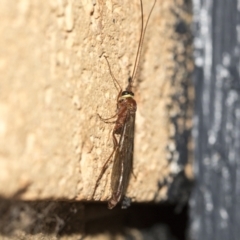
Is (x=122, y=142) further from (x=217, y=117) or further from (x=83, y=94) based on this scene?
(x=217, y=117)

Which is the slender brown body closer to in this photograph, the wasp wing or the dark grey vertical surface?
the wasp wing

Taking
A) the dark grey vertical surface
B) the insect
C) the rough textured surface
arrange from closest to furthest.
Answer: the rough textured surface < the insect < the dark grey vertical surface

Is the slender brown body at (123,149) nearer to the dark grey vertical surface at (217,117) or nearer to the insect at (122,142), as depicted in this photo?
the insect at (122,142)

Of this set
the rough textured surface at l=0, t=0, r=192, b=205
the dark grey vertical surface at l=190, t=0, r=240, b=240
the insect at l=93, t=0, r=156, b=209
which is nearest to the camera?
the rough textured surface at l=0, t=0, r=192, b=205

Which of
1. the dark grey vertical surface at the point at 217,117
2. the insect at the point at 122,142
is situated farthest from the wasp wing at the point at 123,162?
the dark grey vertical surface at the point at 217,117

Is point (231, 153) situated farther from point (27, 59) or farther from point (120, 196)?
point (27, 59)

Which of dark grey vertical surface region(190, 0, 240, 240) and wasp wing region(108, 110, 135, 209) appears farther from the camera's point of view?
dark grey vertical surface region(190, 0, 240, 240)

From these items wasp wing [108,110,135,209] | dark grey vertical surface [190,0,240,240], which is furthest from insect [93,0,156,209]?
dark grey vertical surface [190,0,240,240]
